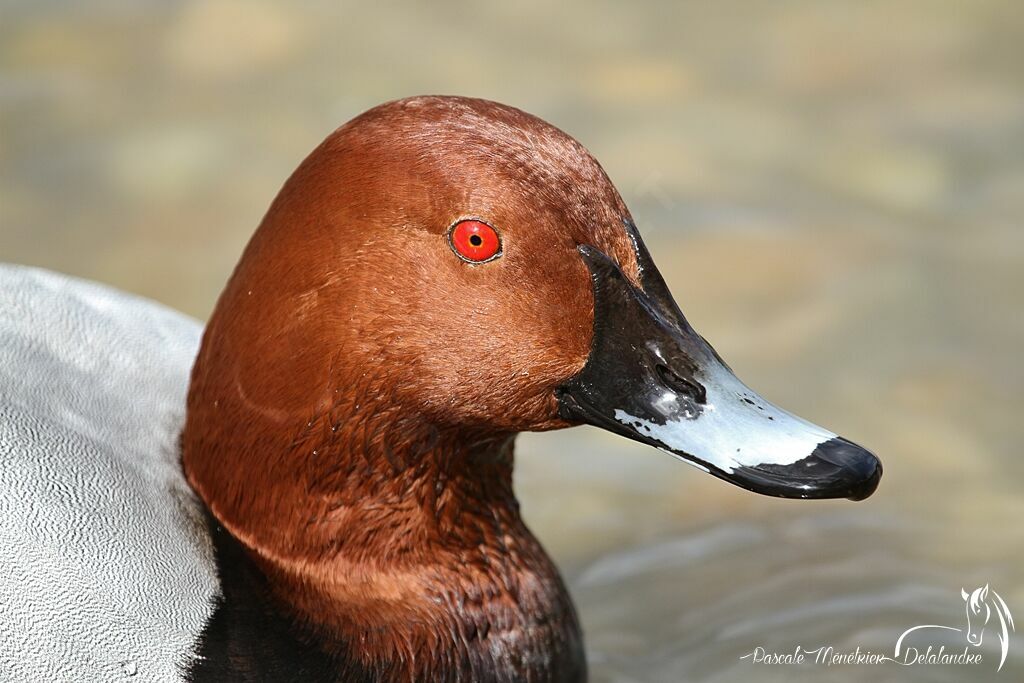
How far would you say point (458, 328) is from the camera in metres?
2.43

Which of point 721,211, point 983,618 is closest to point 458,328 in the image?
point 983,618

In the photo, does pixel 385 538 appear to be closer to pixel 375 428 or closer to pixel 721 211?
pixel 375 428

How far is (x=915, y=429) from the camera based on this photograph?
13.2 feet

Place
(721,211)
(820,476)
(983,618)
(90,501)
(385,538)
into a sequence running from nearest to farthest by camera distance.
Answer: (820,476)
(90,501)
(385,538)
(983,618)
(721,211)

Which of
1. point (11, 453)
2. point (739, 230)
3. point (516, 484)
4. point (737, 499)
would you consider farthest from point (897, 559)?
point (11, 453)

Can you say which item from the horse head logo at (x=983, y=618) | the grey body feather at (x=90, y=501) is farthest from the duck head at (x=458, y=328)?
the horse head logo at (x=983, y=618)

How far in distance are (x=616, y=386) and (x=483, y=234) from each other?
34 centimetres

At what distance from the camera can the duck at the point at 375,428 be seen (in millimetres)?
2377

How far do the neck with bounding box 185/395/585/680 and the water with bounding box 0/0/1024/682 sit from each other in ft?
2.00

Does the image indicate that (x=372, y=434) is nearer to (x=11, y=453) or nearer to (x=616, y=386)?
(x=616, y=386)

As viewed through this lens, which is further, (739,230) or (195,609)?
(739,230)

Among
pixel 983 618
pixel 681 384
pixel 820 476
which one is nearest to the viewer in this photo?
pixel 820 476

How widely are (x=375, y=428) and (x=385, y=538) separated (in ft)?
0.82

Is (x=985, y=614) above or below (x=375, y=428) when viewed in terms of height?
above
